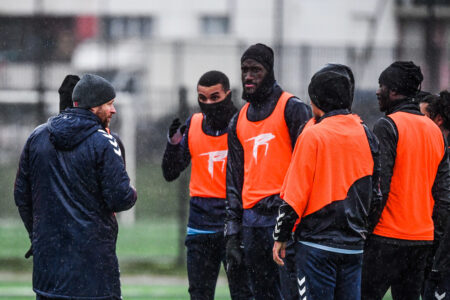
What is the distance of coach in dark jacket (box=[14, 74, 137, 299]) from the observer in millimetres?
5332

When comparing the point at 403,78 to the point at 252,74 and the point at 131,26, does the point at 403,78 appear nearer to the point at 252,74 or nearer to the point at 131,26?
the point at 252,74

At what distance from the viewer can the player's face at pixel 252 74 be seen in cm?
A: 617

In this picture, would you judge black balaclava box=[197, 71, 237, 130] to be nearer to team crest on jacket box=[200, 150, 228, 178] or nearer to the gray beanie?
team crest on jacket box=[200, 150, 228, 178]

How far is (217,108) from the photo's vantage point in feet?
22.5

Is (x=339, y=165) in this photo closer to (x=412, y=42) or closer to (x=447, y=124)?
(x=447, y=124)

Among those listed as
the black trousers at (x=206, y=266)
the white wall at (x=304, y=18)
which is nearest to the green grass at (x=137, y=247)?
the black trousers at (x=206, y=266)

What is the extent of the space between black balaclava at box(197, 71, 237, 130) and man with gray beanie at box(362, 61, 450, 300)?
62.9 inches

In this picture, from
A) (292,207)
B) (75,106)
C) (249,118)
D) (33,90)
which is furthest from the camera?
(33,90)

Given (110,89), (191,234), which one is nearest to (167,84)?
(191,234)

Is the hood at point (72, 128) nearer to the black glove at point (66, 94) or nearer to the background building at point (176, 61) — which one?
the black glove at point (66, 94)

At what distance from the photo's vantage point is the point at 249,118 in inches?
245

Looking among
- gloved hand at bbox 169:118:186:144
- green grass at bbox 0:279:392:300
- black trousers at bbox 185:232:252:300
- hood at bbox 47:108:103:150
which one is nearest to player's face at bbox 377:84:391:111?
black trousers at bbox 185:232:252:300

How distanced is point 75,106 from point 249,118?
4.56ft

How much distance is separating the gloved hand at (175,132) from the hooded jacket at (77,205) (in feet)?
5.50
